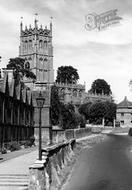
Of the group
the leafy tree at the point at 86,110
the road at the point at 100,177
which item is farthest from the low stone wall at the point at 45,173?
the leafy tree at the point at 86,110

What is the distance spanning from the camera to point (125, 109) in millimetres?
184625

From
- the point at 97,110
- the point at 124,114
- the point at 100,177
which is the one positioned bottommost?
the point at 100,177

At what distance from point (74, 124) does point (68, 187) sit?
308 ft

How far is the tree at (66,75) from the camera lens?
187200 mm

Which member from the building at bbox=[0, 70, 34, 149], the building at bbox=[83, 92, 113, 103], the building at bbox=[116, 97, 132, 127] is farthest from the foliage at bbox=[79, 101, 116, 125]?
the building at bbox=[0, 70, 34, 149]

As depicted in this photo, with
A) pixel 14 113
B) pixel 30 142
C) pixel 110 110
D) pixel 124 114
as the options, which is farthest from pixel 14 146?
pixel 124 114

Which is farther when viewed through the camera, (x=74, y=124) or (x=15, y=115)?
(x=74, y=124)

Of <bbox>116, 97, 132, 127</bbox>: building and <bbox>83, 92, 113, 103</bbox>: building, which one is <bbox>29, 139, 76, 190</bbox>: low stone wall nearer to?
<bbox>116, 97, 132, 127</bbox>: building

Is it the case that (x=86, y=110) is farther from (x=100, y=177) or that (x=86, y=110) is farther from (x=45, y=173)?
(x=45, y=173)

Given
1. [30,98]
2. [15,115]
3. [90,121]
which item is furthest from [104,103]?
[15,115]

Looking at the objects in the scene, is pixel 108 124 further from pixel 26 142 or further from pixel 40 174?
pixel 40 174

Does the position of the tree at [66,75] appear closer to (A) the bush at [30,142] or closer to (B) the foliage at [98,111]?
(B) the foliage at [98,111]

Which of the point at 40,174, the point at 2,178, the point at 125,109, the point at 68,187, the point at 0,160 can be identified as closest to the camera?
the point at 40,174

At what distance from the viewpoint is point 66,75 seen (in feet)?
629
